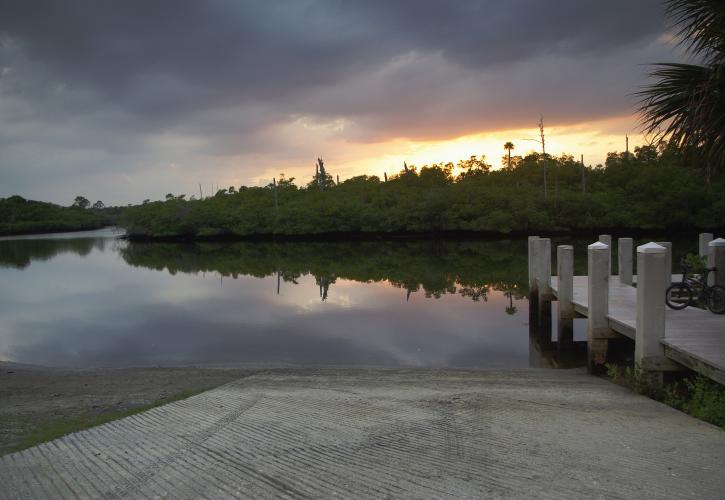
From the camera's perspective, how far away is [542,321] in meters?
12.9

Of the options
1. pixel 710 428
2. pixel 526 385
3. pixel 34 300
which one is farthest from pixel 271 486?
pixel 34 300

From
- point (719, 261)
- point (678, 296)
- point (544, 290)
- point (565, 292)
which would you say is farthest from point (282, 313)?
point (719, 261)

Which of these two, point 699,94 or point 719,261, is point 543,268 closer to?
point 719,261

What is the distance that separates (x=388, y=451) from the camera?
4.48 m

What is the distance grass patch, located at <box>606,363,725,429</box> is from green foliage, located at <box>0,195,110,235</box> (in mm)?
109113

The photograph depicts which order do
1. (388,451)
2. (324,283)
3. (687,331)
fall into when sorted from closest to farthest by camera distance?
(388,451)
(687,331)
(324,283)

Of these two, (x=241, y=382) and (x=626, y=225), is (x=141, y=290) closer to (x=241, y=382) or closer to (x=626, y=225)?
(x=241, y=382)

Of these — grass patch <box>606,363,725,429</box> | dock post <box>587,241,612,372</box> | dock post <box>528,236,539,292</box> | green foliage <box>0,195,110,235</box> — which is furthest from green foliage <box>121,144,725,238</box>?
green foliage <box>0,195,110,235</box>

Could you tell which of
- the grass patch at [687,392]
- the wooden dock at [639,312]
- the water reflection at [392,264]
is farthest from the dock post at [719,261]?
the water reflection at [392,264]

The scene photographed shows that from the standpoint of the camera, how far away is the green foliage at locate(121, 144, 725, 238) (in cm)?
4591

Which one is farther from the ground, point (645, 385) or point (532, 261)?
point (532, 261)

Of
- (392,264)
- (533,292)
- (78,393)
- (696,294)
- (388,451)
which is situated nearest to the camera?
(388,451)

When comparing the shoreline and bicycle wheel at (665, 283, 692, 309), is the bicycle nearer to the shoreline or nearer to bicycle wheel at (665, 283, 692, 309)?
bicycle wheel at (665, 283, 692, 309)

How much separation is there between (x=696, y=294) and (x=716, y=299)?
0.33 m
